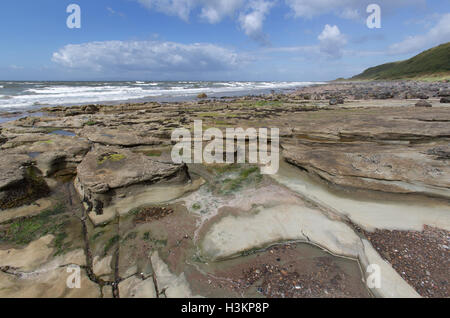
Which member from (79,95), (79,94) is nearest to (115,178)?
(79,95)

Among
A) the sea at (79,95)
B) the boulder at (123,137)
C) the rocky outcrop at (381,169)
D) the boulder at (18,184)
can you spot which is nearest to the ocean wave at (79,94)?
the sea at (79,95)

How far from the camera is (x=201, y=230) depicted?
364cm

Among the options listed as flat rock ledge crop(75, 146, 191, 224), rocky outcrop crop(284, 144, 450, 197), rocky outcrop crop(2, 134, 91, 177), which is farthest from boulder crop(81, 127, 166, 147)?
rocky outcrop crop(284, 144, 450, 197)

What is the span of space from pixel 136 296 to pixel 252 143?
6144mm

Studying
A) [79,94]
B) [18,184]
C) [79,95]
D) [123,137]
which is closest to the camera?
[18,184]

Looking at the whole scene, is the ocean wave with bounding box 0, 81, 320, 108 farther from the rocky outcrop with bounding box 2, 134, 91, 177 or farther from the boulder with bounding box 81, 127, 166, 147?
the rocky outcrop with bounding box 2, 134, 91, 177

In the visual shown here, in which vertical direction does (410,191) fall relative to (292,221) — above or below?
above

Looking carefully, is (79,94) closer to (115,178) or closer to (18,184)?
(18,184)

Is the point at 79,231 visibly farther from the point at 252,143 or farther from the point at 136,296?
the point at 252,143

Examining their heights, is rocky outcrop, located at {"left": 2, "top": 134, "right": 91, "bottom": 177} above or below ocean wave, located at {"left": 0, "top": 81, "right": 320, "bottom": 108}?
below

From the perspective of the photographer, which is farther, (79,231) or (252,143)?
(252,143)

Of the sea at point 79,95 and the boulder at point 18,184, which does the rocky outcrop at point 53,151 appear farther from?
the sea at point 79,95

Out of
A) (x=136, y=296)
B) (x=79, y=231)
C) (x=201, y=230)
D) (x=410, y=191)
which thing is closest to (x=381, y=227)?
(x=410, y=191)
